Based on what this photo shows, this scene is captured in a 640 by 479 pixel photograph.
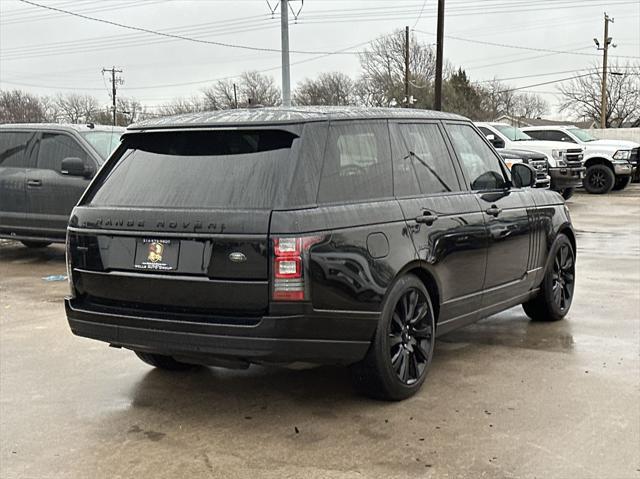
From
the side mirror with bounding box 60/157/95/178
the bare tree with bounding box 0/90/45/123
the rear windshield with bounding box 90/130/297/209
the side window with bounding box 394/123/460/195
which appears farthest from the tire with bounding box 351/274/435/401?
the bare tree with bounding box 0/90/45/123

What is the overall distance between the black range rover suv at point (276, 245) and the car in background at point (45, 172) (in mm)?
5527

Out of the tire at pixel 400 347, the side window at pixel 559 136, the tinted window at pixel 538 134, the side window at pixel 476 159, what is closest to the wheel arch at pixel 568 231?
the side window at pixel 476 159

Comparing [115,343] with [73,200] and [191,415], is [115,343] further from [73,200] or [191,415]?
[73,200]

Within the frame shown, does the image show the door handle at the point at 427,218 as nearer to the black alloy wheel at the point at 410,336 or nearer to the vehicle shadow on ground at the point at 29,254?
the black alloy wheel at the point at 410,336

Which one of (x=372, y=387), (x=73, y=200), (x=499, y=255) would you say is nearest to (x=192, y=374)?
(x=372, y=387)

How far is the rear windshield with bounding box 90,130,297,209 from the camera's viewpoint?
A: 13.4 feet

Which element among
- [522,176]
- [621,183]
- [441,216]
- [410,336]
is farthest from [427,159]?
[621,183]

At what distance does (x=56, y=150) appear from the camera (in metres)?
10.3

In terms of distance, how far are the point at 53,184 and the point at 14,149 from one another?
1075 millimetres

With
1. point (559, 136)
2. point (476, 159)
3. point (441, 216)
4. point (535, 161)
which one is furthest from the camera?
point (559, 136)

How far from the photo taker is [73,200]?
999cm

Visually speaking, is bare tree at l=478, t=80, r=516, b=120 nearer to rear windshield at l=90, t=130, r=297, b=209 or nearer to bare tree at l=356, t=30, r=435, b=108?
bare tree at l=356, t=30, r=435, b=108

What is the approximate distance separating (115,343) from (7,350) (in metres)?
2.11

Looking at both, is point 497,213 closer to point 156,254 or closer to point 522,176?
point 522,176
